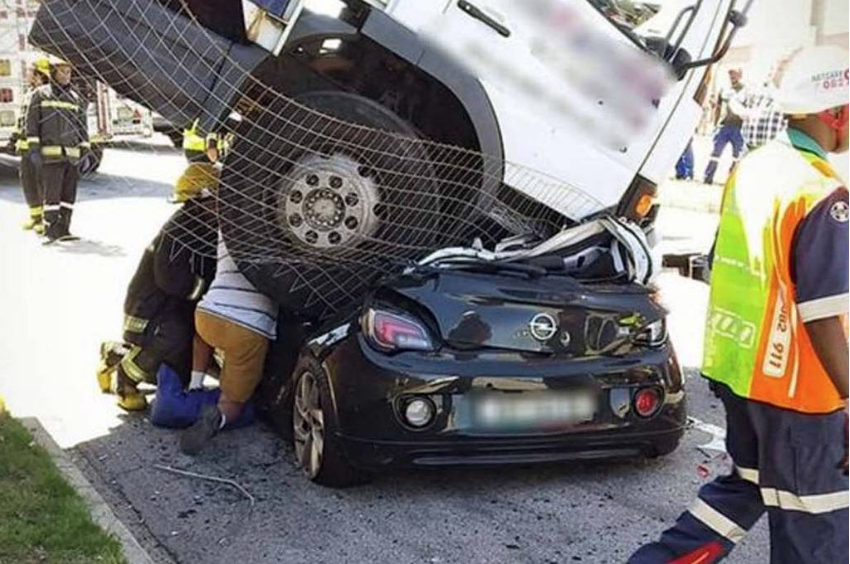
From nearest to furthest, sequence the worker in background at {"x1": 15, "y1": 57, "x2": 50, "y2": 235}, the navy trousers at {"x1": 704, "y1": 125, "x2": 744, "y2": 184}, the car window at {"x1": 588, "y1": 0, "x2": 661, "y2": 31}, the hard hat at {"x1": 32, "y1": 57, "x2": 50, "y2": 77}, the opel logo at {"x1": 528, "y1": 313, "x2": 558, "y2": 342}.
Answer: the opel logo at {"x1": 528, "y1": 313, "x2": 558, "y2": 342}
the car window at {"x1": 588, "y1": 0, "x2": 661, "y2": 31}
the hard hat at {"x1": 32, "y1": 57, "x2": 50, "y2": 77}
the worker in background at {"x1": 15, "y1": 57, "x2": 50, "y2": 235}
the navy trousers at {"x1": 704, "y1": 125, "x2": 744, "y2": 184}

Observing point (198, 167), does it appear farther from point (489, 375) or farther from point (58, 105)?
point (58, 105)

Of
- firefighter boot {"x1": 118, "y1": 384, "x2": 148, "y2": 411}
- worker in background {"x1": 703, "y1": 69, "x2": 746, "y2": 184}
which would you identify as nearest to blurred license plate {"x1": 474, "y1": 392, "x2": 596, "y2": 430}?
firefighter boot {"x1": 118, "y1": 384, "x2": 148, "y2": 411}

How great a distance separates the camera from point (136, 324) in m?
5.01

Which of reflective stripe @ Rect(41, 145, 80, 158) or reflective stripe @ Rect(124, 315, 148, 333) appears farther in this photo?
reflective stripe @ Rect(41, 145, 80, 158)

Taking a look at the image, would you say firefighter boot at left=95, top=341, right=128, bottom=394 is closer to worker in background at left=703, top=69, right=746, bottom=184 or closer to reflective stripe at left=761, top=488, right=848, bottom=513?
reflective stripe at left=761, top=488, right=848, bottom=513

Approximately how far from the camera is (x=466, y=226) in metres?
4.72

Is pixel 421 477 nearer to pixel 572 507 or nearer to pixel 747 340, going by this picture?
pixel 572 507

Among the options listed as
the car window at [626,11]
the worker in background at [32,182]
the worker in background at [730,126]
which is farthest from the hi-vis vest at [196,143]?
the worker in background at [730,126]

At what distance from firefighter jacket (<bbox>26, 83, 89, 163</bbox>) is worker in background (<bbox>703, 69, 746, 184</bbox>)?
9.22m

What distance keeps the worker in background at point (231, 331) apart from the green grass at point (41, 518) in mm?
684

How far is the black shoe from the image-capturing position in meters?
4.55

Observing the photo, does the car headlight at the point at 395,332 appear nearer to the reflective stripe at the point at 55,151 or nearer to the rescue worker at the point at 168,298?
the rescue worker at the point at 168,298

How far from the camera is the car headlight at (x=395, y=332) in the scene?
3.96 meters

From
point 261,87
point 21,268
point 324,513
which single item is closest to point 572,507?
point 324,513
